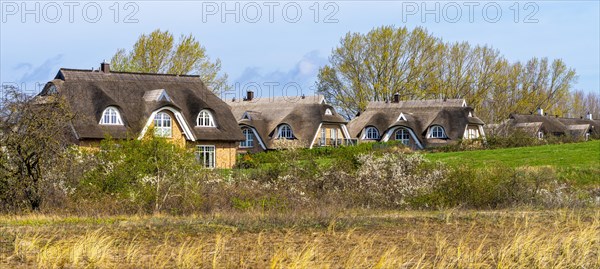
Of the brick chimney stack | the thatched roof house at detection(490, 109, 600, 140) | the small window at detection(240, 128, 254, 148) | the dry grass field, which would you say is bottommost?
the dry grass field

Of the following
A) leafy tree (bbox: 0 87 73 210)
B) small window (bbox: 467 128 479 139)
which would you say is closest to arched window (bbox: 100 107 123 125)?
leafy tree (bbox: 0 87 73 210)

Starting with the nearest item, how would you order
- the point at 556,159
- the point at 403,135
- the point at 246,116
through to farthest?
the point at 556,159, the point at 246,116, the point at 403,135

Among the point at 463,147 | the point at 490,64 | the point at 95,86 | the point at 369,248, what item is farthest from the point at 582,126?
the point at 369,248

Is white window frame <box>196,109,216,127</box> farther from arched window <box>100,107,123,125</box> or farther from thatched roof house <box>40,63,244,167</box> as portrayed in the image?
arched window <box>100,107,123,125</box>

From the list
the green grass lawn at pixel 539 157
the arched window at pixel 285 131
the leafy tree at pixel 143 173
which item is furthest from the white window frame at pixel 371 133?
the leafy tree at pixel 143 173

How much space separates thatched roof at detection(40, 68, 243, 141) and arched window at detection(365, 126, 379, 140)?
23.2 meters

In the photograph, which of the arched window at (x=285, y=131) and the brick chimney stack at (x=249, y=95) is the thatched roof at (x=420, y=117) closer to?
the arched window at (x=285, y=131)

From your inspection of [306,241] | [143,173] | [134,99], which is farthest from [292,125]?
[306,241]

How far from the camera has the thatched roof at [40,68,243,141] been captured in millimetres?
48469

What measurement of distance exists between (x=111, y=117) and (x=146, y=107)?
2224 mm

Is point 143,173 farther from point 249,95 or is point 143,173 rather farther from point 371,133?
point 249,95

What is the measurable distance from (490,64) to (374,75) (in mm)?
12413

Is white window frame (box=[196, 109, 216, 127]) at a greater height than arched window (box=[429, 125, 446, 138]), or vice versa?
white window frame (box=[196, 109, 216, 127])

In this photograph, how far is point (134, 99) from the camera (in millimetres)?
51281
